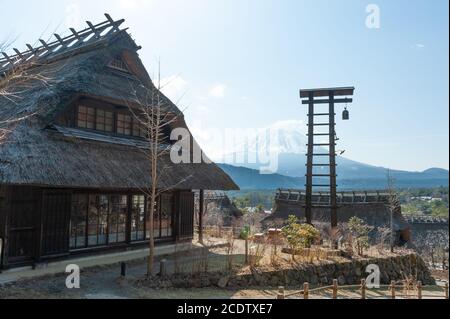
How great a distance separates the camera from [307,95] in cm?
1761

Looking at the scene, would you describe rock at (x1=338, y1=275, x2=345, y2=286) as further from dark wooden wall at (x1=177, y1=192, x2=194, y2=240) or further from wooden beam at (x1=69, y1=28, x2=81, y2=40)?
wooden beam at (x1=69, y1=28, x2=81, y2=40)

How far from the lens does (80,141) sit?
13.0 meters

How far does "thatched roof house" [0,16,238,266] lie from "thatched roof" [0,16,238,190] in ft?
0.11

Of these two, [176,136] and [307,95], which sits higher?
[307,95]

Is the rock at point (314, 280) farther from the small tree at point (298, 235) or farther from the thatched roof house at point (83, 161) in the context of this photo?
the thatched roof house at point (83, 161)

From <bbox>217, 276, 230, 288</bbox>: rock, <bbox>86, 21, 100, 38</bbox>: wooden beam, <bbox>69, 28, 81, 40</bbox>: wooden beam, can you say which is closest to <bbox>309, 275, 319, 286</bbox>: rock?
<bbox>217, 276, 230, 288</bbox>: rock

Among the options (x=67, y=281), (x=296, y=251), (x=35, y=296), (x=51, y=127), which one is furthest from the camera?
(x=296, y=251)

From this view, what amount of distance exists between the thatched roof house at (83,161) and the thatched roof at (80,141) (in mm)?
35

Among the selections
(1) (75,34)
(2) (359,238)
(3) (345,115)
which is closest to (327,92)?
(3) (345,115)

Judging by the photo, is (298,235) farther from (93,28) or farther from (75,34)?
(75,34)

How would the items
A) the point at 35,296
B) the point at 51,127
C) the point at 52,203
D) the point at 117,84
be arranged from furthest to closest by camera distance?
the point at 117,84 < the point at 51,127 < the point at 52,203 < the point at 35,296

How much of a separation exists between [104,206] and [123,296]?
16.5 feet
